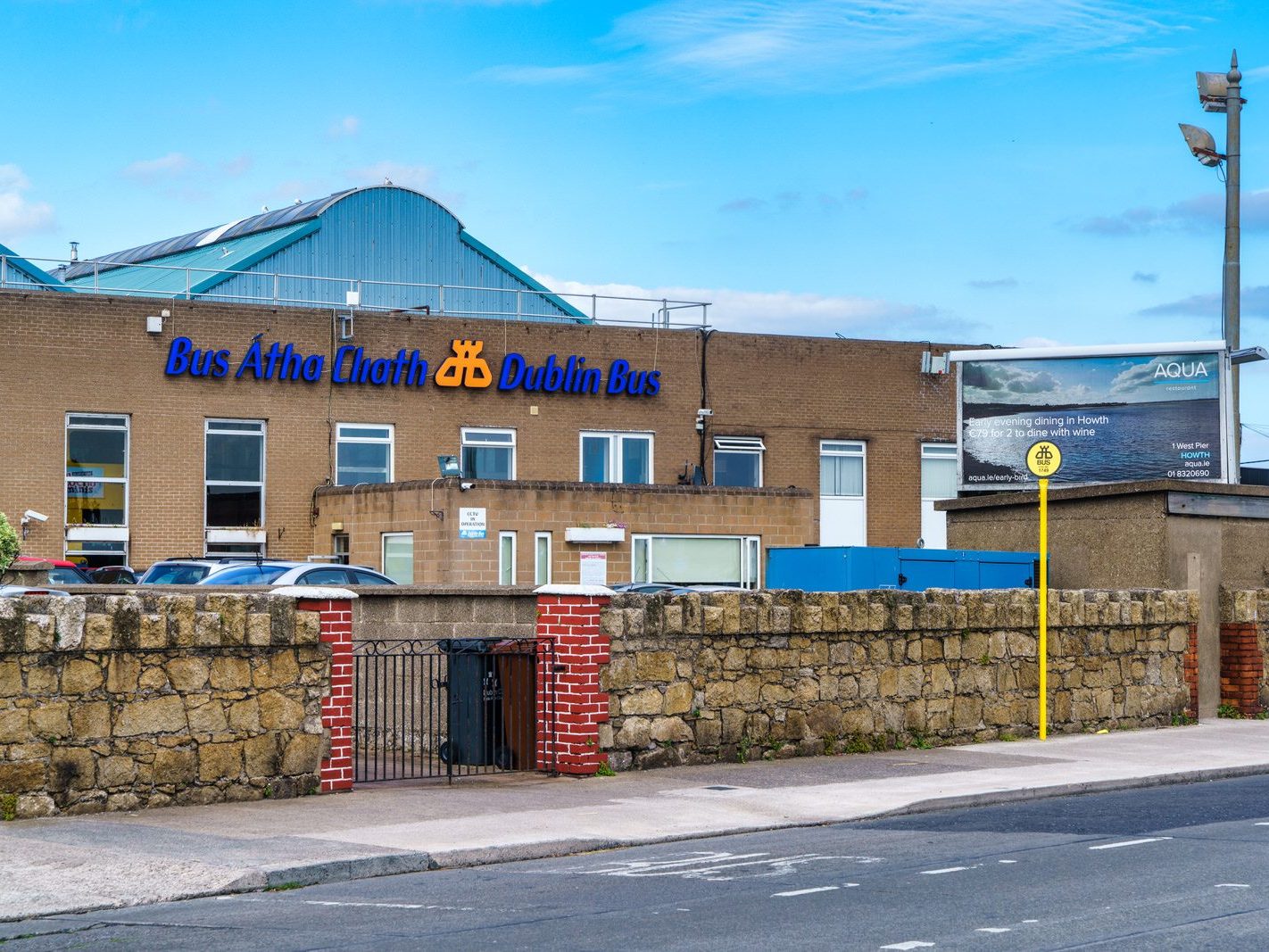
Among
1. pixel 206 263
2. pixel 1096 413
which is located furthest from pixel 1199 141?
pixel 206 263

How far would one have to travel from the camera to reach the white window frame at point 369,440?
37500mm

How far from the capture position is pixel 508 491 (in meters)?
33.2

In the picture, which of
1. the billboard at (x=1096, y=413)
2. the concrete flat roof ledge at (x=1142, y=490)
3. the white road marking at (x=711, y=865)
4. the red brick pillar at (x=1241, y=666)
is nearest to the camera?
the white road marking at (x=711, y=865)

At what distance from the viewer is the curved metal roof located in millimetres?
49938

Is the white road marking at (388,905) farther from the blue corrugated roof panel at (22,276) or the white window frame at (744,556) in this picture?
the blue corrugated roof panel at (22,276)

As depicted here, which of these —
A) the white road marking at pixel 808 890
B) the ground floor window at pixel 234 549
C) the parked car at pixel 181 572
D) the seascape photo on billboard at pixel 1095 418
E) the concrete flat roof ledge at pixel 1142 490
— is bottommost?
the white road marking at pixel 808 890

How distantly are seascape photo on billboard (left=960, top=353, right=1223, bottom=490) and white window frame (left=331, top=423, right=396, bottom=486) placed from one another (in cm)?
1458

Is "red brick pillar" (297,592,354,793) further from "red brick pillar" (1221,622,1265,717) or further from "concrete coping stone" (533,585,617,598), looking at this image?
"red brick pillar" (1221,622,1265,717)

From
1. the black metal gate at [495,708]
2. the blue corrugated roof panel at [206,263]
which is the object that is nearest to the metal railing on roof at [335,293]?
the blue corrugated roof panel at [206,263]

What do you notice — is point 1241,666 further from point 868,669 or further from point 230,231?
point 230,231

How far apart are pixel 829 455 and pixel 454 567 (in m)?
13.3

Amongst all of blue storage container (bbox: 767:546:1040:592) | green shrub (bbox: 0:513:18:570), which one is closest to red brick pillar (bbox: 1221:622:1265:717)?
blue storage container (bbox: 767:546:1040:592)

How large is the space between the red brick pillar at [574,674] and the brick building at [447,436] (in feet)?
54.5

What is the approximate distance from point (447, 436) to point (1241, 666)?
20.5 meters
